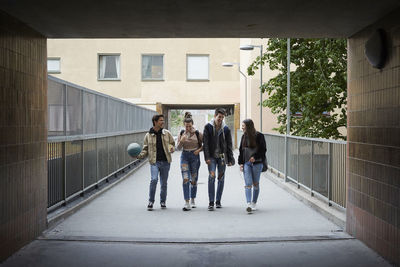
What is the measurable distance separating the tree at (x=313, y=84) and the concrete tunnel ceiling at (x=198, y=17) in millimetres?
7423

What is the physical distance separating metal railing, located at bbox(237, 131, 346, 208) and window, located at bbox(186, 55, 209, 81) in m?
20.6

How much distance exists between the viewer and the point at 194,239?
709 cm

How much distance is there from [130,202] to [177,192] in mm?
1913

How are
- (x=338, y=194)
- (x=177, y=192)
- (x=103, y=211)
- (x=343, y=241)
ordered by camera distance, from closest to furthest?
(x=343, y=241), (x=338, y=194), (x=103, y=211), (x=177, y=192)

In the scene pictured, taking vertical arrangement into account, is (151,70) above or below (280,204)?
above

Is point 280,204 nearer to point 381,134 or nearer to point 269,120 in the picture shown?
point 381,134

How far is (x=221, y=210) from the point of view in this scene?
32.0 ft

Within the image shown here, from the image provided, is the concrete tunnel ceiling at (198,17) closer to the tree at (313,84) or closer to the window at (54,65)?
the tree at (313,84)

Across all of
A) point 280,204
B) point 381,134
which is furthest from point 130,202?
point 381,134

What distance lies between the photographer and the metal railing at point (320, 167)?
8859mm

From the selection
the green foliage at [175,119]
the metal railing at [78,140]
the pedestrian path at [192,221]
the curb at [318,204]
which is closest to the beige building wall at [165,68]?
the metal railing at [78,140]

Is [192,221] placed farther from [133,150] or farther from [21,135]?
[21,135]

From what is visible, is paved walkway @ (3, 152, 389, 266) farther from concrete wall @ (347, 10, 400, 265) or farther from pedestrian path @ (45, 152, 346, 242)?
concrete wall @ (347, 10, 400, 265)

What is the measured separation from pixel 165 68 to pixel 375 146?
28062 millimetres
